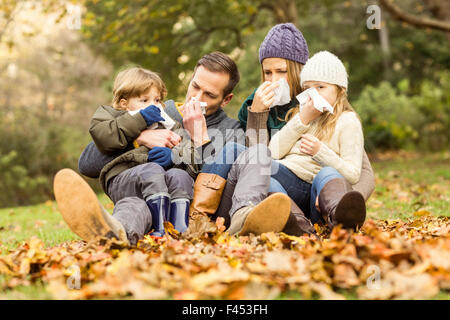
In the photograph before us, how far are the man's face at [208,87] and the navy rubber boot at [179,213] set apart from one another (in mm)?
838

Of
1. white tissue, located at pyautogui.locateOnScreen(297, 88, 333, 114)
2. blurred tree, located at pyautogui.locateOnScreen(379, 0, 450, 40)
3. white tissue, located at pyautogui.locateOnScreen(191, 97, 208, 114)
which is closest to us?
white tissue, located at pyautogui.locateOnScreen(297, 88, 333, 114)

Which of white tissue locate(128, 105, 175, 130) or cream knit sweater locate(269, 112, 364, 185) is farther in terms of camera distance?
white tissue locate(128, 105, 175, 130)

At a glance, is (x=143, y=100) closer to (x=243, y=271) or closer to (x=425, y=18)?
(x=243, y=271)

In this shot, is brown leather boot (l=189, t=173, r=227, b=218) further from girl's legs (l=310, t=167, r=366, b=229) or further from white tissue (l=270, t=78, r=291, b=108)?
white tissue (l=270, t=78, r=291, b=108)

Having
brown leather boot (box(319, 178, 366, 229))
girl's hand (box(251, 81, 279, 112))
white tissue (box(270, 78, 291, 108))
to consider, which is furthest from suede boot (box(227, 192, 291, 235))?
white tissue (box(270, 78, 291, 108))

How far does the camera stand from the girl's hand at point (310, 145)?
279 cm

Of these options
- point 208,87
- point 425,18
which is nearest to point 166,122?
point 208,87

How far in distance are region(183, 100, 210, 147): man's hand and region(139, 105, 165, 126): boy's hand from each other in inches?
7.6

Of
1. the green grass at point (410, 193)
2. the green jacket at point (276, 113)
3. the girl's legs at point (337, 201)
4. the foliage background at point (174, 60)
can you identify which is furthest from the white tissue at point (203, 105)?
the foliage background at point (174, 60)

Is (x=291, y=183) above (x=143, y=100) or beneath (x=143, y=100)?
beneath

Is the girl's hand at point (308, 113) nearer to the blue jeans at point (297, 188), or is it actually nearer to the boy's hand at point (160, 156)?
the blue jeans at point (297, 188)

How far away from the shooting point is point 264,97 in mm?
3113

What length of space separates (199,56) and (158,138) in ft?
25.3

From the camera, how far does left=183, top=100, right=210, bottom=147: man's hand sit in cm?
305
